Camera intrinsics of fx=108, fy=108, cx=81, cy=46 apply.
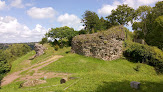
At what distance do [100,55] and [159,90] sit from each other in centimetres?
1354

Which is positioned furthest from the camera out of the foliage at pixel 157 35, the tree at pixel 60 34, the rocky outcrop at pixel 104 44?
Answer: the tree at pixel 60 34

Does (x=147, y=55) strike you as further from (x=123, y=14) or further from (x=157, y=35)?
(x=123, y=14)

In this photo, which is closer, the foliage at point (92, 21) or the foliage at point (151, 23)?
the foliage at point (151, 23)

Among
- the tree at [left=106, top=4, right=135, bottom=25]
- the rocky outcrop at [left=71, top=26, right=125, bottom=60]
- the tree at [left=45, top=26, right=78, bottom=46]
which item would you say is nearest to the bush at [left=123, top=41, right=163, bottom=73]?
the rocky outcrop at [left=71, top=26, right=125, bottom=60]

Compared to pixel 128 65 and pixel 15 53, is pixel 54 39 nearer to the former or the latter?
pixel 128 65

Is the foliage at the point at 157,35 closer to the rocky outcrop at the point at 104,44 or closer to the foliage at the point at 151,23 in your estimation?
the foliage at the point at 151,23

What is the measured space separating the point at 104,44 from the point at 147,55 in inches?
296

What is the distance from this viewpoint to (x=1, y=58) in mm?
19594

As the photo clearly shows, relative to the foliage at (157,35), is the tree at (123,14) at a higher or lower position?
higher

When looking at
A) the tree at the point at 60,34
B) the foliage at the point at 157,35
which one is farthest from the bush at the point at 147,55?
the tree at the point at 60,34

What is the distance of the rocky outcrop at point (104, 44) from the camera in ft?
64.4

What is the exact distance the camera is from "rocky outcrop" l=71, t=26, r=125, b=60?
19.6m

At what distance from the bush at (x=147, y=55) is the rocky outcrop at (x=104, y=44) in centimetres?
227

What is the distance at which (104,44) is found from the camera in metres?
19.7
